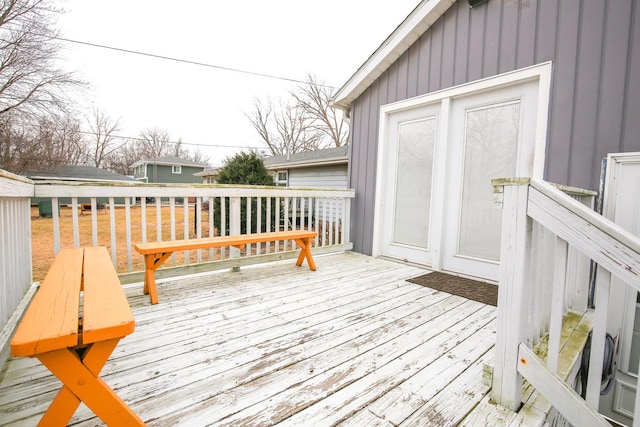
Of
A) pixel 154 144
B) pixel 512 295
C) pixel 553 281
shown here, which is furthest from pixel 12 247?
pixel 154 144

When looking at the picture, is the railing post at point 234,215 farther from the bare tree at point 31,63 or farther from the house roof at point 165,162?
the house roof at point 165,162

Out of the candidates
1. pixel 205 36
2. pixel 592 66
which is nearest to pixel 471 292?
pixel 592 66

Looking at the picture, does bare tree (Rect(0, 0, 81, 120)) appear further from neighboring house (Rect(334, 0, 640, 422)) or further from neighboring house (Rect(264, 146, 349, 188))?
neighboring house (Rect(334, 0, 640, 422))

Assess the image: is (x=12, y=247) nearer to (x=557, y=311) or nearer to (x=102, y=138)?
(x=557, y=311)

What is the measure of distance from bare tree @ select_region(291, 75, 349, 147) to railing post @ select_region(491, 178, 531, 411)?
15.6 meters

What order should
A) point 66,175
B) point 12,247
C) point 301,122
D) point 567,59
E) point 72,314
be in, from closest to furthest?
point 72,314 < point 12,247 < point 567,59 < point 66,175 < point 301,122

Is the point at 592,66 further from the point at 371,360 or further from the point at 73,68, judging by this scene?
the point at 73,68

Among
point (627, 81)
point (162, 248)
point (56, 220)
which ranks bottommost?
point (162, 248)

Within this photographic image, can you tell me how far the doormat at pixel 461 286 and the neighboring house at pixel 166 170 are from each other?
23.5 metres

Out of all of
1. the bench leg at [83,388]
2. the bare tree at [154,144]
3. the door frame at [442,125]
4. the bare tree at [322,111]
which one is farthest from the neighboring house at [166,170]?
the bench leg at [83,388]

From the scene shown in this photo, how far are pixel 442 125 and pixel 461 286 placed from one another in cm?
188

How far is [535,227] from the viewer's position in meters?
1.38

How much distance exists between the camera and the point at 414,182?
12.6 ft

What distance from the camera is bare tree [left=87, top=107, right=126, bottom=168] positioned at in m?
22.1
